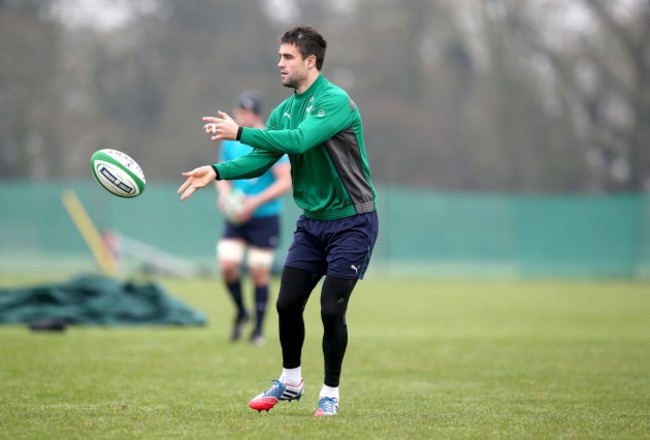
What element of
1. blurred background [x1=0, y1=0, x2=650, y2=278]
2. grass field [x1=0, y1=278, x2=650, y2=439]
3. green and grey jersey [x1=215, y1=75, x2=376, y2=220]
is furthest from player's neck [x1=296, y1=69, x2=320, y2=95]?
blurred background [x1=0, y1=0, x2=650, y2=278]

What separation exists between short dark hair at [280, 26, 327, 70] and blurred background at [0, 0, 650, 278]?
1956 centimetres

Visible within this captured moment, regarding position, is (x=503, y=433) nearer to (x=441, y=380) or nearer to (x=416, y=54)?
(x=441, y=380)

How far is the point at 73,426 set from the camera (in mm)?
5352

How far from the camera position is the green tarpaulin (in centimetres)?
1170

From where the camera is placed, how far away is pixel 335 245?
600 cm

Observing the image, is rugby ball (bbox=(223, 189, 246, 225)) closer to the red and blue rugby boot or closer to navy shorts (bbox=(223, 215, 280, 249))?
navy shorts (bbox=(223, 215, 280, 249))

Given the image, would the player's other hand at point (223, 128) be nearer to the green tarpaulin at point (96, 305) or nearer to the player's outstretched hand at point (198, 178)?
the player's outstretched hand at point (198, 178)

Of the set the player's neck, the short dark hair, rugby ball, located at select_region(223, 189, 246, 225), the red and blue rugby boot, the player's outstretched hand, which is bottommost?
the red and blue rugby boot

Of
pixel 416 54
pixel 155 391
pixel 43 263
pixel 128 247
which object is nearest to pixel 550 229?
pixel 128 247

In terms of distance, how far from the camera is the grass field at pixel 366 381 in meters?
5.40

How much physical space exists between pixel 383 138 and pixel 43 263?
712 inches

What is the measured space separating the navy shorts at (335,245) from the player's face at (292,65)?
84 cm

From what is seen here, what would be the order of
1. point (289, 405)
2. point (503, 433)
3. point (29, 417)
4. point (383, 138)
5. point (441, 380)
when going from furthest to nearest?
point (383, 138) → point (441, 380) → point (289, 405) → point (29, 417) → point (503, 433)

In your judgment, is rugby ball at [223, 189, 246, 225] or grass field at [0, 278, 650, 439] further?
rugby ball at [223, 189, 246, 225]
